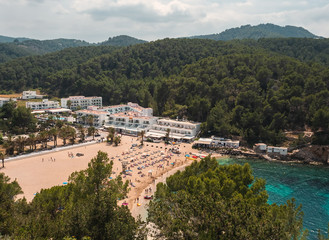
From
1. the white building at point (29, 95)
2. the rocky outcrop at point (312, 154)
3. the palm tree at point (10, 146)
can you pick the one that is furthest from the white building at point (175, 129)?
the white building at point (29, 95)

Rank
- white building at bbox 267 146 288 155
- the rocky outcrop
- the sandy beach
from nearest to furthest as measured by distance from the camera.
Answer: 1. the sandy beach
2. the rocky outcrop
3. white building at bbox 267 146 288 155

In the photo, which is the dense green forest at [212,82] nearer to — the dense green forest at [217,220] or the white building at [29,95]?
the white building at [29,95]

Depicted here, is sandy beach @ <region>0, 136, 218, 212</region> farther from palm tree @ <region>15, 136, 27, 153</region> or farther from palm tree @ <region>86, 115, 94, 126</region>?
palm tree @ <region>86, 115, 94, 126</region>

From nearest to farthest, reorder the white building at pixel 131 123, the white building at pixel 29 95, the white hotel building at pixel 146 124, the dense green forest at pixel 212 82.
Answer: the dense green forest at pixel 212 82
the white hotel building at pixel 146 124
the white building at pixel 131 123
the white building at pixel 29 95

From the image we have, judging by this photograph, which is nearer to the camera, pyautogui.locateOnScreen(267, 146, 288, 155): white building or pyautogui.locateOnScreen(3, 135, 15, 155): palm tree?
pyautogui.locateOnScreen(3, 135, 15, 155): palm tree

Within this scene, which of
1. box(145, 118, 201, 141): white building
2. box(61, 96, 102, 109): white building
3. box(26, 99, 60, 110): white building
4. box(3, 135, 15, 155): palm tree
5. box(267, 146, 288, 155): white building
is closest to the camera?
box(3, 135, 15, 155): palm tree

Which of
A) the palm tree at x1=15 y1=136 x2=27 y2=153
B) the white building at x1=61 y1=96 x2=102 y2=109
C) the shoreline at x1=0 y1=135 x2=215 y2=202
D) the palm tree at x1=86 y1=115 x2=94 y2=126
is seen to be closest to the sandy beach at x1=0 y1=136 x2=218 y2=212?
the shoreline at x1=0 y1=135 x2=215 y2=202
